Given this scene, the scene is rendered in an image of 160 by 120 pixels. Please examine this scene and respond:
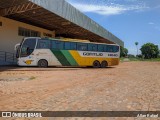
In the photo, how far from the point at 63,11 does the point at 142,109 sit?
19.3 meters

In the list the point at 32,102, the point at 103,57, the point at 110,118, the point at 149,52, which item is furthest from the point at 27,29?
the point at 149,52

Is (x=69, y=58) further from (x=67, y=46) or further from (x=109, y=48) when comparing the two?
(x=109, y=48)

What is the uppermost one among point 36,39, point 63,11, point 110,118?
point 63,11

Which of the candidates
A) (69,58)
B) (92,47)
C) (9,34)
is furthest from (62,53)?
(9,34)

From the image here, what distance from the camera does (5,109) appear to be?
591 centimetres

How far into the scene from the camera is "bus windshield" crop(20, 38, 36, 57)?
70.9 ft

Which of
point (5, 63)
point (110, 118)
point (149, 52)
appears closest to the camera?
point (110, 118)

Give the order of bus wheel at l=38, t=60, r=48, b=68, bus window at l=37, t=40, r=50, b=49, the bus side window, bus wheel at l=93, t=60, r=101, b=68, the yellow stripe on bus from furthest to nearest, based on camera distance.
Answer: the bus side window
bus wheel at l=93, t=60, r=101, b=68
the yellow stripe on bus
bus wheel at l=38, t=60, r=48, b=68
bus window at l=37, t=40, r=50, b=49

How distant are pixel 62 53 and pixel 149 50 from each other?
85579mm

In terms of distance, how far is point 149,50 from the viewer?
103 metres

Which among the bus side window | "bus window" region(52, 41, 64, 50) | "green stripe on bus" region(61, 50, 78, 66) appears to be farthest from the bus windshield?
the bus side window

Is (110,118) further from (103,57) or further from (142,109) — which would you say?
(103,57)

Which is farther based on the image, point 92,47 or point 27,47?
point 92,47

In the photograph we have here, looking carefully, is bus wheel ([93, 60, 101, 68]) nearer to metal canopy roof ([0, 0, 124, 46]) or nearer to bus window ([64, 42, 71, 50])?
bus window ([64, 42, 71, 50])
